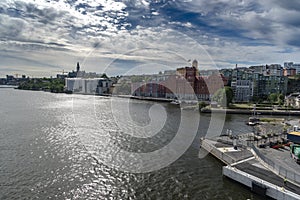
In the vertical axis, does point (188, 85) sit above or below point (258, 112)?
above

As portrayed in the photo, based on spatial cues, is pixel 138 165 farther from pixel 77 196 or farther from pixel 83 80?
pixel 83 80

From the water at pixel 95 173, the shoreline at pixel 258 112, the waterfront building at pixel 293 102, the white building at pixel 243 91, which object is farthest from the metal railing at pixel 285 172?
the white building at pixel 243 91

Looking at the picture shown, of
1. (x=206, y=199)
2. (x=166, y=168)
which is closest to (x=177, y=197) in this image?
(x=206, y=199)

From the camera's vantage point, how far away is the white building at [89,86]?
9231 centimetres

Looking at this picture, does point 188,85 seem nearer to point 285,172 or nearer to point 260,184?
point 285,172

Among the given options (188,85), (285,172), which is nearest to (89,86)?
(188,85)

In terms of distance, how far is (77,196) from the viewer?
977 cm

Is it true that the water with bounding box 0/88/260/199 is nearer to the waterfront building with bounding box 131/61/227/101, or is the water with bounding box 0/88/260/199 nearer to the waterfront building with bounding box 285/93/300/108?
the waterfront building with bounding box 285/93/300/108

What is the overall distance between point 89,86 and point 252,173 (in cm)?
9033

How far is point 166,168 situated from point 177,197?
10.0ft

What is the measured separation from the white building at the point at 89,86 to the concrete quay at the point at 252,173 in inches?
3181

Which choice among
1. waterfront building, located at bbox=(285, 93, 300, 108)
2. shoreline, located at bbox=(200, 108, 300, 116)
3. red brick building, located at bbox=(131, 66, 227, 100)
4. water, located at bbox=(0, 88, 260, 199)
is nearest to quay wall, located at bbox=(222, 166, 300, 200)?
water, located at bbox=(0, 88, 260, 199)

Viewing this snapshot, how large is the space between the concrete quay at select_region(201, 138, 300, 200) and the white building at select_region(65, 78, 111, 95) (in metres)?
80.8

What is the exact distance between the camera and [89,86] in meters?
95.0
